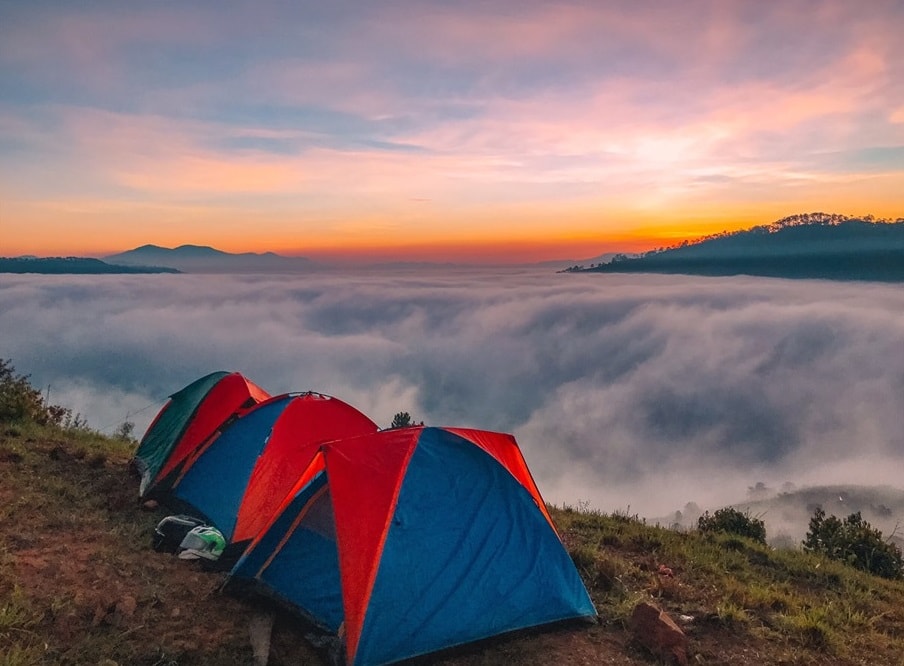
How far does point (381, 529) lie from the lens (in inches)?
195

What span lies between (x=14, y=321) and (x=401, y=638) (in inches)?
9340

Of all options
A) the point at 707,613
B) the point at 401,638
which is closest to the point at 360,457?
the point at 401,638

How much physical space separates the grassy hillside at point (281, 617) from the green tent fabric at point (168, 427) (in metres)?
0.37

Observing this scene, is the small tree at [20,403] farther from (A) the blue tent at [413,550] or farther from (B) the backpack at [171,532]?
(A) the blue tent at [413,550]

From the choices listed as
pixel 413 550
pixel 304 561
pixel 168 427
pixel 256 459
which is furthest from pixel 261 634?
pixel 168 427

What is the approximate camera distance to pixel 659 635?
5047 millimetres

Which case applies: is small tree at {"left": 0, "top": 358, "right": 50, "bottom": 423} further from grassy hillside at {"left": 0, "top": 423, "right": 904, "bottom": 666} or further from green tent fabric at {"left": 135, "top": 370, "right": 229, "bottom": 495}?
green tent fabric at {"left": 135, "top": 370, "right": 229, "bottom": 495}

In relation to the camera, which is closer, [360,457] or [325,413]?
[360,457]

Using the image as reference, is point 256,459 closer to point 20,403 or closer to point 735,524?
point 20,403

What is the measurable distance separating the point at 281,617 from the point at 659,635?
11.3 ft

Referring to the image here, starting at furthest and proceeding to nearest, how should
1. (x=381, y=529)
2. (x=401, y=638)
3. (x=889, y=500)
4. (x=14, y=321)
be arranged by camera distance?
(x=14, y=321)
(x=889, y=500)
(x=381, y=529)
(x=401, y=638)

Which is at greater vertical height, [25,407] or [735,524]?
[25,407]

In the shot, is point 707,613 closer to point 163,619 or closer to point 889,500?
point 163,619

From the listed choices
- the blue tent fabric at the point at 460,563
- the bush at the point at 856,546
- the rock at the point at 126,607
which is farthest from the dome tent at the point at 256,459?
the bush at the point at 856,546
